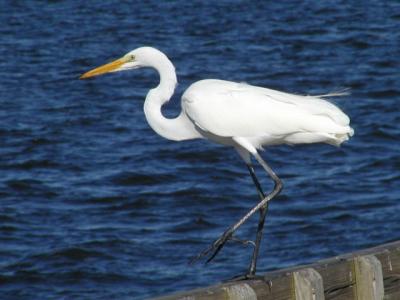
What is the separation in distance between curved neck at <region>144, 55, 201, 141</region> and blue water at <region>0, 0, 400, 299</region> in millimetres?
3642

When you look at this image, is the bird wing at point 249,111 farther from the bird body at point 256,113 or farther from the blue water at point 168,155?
the blue water at point 168,155

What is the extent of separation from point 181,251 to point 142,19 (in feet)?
47.3

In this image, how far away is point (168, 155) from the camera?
54.4ft

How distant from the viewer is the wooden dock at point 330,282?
5270 millimetres

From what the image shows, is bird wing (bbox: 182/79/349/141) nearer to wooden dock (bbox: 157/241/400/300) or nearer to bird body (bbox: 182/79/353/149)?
bird body (bbox: 182/79/353/149)

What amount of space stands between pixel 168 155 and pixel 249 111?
9673 millimetres

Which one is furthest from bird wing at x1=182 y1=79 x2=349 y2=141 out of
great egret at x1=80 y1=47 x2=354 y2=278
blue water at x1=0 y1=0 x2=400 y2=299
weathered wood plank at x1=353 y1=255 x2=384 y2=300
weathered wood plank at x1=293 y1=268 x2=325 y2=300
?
blue water at x1=0 y1=0 x2=400 y2=299

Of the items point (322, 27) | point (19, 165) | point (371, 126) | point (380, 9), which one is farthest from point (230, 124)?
point (380, 9)

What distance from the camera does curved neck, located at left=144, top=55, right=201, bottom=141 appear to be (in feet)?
23.5

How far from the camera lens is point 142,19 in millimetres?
25953

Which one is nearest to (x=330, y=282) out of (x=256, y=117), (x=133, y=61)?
(x=256, y=117)

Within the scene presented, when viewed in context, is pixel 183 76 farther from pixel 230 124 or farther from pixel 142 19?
pixel 230 124

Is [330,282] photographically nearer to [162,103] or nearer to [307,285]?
[307,285]

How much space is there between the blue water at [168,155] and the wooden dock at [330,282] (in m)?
4.84
